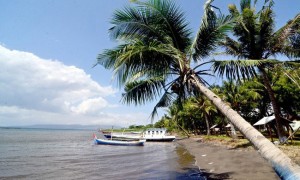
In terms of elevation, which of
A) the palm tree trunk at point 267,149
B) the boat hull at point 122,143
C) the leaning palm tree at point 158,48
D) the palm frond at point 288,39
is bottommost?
the boat hull at point 122,143

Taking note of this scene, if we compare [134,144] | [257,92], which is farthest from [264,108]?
[134,144]

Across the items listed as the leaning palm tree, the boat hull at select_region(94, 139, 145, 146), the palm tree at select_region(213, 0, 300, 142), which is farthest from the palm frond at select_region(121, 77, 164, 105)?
the boat hull at select_region(94, 139, 145, 146)

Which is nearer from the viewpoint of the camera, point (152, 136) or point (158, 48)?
point (158, 48)

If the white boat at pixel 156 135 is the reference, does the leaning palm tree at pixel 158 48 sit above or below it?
above

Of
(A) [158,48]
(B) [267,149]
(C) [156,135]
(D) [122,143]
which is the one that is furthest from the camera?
(C) [156,135]

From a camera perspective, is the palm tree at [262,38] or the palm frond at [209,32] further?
the palm tree at [262,38]

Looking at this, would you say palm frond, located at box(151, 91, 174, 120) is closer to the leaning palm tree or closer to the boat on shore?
the leaning palm tree

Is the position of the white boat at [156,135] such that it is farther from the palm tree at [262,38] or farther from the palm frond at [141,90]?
the palm frond at [141,90]

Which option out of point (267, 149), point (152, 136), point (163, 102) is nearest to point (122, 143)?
point (152, 136)

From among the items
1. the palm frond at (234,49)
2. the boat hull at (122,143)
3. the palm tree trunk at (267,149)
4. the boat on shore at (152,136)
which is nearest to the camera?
the palm tree trunk at (267,149)

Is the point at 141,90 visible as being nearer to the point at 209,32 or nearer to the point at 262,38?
the point at 209,32

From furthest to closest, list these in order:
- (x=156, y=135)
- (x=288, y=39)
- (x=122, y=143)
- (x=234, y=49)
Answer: (x=156, y=135) < (x=122, y=143) < (x=234, y=49) < (x=288, y=39)

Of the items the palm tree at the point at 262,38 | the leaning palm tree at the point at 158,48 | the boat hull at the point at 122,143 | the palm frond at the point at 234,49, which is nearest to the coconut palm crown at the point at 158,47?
the leaning palm tree at the point at 158,48

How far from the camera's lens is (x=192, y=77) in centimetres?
621
